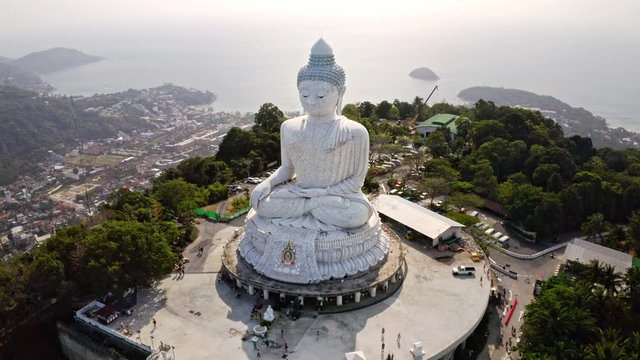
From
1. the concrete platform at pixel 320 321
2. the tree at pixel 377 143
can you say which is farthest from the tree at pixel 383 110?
the concrete platform at pixel 320 321

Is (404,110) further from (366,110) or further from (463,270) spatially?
(463,270)

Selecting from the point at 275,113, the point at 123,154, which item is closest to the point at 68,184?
the point at 123,154

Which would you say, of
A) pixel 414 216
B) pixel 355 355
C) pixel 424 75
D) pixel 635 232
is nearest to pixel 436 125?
pixel 414 216

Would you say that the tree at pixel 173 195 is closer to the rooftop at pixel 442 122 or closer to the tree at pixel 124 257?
the tree at pixel 124 257

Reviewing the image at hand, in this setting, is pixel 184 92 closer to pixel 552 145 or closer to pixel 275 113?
pixel 275 113

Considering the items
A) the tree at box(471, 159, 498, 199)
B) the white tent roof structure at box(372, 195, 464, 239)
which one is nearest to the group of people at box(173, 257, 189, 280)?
the white tent roof structure at box(372, 195, 464, 239)

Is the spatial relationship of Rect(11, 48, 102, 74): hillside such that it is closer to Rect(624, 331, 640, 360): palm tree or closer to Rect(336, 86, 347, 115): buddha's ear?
Rect(336, 86, 347, 115): buddha's ear

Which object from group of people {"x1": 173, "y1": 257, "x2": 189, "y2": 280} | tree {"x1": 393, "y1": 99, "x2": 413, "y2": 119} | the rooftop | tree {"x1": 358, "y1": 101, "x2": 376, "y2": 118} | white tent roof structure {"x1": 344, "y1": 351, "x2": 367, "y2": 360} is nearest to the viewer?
white tent roof structure {"x1": 344, "y1": 351, "x2": 367, "y2": 360}
